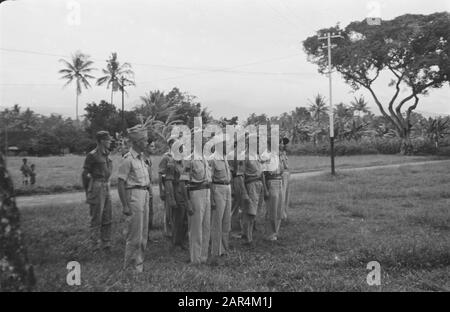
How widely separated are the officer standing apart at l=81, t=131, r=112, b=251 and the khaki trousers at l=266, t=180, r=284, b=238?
2.62 meters

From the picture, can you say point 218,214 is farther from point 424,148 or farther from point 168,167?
point 424,148

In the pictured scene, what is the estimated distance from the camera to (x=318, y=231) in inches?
297

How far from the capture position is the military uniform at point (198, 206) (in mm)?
5742

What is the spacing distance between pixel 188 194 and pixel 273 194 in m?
2.16

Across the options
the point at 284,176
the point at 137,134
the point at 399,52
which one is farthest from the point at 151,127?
the point at 399,52

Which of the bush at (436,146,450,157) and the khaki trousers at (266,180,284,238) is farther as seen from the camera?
the bush at (436,146,450,157)

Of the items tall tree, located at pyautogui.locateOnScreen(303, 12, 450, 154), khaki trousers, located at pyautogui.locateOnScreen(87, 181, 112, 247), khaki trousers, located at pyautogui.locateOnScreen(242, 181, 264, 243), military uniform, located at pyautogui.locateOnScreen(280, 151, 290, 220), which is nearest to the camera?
khaki trousers, located at pyautogui.locateOnScreen(87, 181, 112, 247)

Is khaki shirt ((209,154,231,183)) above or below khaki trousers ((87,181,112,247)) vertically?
above

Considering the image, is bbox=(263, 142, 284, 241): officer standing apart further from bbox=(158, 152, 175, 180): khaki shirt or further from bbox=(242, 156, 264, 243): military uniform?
bbox=(158, 152, 175, 180): khaki shirt

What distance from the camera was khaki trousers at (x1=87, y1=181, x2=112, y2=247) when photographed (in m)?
6.40

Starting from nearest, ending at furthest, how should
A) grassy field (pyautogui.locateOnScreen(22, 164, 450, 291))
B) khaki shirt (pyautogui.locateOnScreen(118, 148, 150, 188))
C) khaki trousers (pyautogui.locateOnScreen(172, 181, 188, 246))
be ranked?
grassy field (pyautogui.locateOnScreen(22, 164, 450, 291)) < khaki shirt (pyautogui.locateOnScreen(118, 148, 150, 188)) < khaki trousers (pyautogui.locateOnScreen(172, 181, 188, 246))

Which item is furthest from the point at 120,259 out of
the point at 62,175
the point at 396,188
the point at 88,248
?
the point at 62,175

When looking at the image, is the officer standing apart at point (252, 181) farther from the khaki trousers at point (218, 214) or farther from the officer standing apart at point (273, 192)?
the khaki trousers at point (218, 214)

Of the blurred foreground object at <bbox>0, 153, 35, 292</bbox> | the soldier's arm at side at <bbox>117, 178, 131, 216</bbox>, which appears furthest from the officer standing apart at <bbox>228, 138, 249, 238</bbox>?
the blurred foreground object at <bbox>0, 153, 35, 292</bbox>
